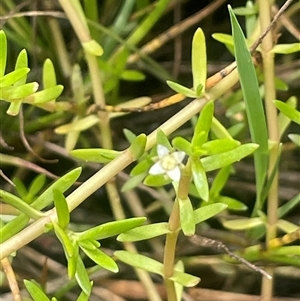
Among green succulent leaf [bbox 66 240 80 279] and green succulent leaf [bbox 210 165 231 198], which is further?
green succulent leaf [bbox 210 165 231 198]

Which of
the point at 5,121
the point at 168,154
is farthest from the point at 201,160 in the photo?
the point at 5,121

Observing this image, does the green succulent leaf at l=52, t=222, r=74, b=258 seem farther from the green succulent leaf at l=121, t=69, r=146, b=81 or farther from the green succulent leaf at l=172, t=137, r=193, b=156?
the green succulent leaf at l=121, t=69, r=146, b=81

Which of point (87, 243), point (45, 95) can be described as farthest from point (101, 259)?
point (45, 95)

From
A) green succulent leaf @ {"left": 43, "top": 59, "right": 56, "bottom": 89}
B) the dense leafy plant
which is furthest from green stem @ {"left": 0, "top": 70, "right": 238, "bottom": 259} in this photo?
green succulent leaf @ {"left": 43, "top": 59, "right": 56, "bottom": 89}

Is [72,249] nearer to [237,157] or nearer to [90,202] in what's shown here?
[237,157]

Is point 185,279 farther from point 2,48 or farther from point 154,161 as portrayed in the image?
point 2,48

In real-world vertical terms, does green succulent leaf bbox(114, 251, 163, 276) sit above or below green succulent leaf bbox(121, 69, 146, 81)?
below

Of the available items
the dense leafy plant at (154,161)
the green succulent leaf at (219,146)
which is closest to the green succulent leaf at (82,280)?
the dense leafy plant at (154,161)

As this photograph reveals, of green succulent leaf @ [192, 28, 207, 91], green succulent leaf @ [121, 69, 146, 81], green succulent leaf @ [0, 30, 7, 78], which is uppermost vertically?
green succulent leaf @ [121, 69, 146, 81]
